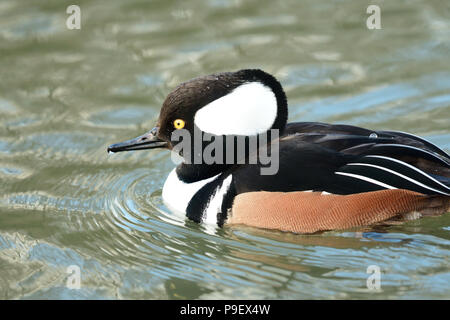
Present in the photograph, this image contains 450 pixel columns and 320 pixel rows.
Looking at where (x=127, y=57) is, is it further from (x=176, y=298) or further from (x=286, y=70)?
(x=176, y=298)

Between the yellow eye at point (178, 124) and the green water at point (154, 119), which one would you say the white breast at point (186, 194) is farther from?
the yellow eye at point (178, 124)

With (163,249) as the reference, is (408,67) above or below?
above

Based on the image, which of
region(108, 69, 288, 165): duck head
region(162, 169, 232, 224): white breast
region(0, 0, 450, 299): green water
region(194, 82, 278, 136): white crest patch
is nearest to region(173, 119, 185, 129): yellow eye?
region(108, 69, 288, 165): duck head

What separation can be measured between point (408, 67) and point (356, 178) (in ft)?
12.9

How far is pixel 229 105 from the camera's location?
6590 mm

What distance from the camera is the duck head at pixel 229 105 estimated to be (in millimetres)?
6562

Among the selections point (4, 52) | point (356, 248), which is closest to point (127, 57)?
point (4, 52)

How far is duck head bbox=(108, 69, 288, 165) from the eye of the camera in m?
6.56

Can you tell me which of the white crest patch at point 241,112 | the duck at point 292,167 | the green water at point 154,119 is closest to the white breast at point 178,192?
the green water at point 154,119

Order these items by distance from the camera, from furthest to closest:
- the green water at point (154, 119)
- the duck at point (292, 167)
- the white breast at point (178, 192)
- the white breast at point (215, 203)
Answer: the white breast at point (178, 192) → the white breast at point (215, 203) → the duck at point (292, 167) → the green water at point (154, 119)

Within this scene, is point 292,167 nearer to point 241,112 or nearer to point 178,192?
point 241,112

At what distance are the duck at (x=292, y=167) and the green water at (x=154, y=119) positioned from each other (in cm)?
17

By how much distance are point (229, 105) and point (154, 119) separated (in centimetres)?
272

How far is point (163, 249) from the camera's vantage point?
21.7ft
